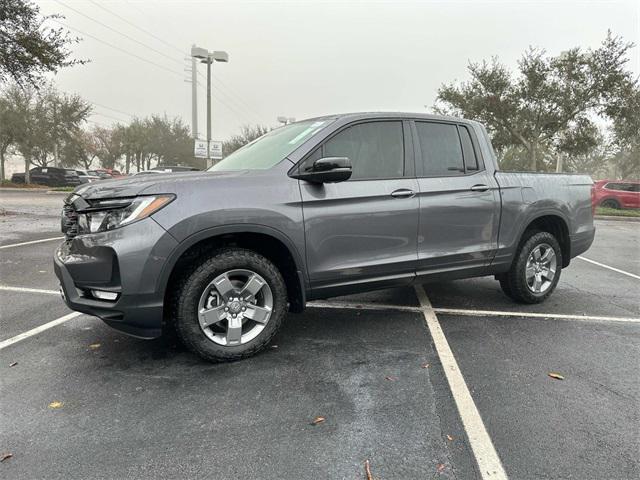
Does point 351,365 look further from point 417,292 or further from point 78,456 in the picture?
point 417,292

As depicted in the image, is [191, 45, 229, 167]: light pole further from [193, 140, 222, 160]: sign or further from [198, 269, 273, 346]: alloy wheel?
[198, 269, 273, 346]: alloy wheel

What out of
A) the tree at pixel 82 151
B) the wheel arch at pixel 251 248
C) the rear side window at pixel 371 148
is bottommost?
the wheel arch at pixel 251 248

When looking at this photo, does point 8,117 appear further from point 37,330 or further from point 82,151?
point 37,330

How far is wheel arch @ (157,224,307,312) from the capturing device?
303 centimetres

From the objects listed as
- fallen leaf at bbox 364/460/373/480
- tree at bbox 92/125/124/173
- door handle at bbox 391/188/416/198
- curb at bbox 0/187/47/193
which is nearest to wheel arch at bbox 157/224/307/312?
door handle at bbox 391/188/416/198

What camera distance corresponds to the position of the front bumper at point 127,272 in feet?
9.49

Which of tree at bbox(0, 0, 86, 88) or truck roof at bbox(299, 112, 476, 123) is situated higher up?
tree at bbox(0, 0, 86, 88)

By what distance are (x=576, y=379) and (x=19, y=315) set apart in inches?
191

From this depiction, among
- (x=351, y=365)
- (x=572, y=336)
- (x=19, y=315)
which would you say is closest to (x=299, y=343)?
(x=351, y=365)

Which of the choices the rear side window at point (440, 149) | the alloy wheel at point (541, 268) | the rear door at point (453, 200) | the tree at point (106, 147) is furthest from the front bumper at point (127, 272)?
the tree at point (106, 147)

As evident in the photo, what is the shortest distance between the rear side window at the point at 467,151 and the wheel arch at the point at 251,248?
2.09m

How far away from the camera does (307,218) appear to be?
11.2ft

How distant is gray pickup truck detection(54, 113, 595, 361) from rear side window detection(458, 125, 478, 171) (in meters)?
0.01

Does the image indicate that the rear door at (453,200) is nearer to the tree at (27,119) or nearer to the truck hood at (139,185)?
the truck hood at (139,185)
